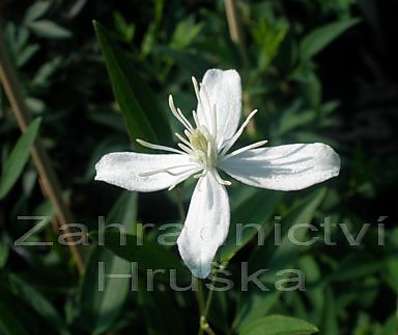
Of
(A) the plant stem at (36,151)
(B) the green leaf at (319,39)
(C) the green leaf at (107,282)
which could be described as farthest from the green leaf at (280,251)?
(B) the green leaf at (319,39)

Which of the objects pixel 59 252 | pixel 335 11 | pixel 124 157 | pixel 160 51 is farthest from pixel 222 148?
pixel 335 11

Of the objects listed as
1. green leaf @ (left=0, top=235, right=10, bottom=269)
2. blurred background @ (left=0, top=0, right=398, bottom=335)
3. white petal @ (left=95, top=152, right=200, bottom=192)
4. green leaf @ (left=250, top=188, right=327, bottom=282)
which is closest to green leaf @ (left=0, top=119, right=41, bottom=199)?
blurred background @ (left=0, top=0, right=398, bottom=335)

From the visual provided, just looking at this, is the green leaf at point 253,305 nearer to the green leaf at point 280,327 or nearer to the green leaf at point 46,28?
the green leaf at point 280,327

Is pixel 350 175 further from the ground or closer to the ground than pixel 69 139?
closer to the ground

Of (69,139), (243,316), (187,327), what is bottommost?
(187,327)

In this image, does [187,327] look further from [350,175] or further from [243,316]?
[350,175]

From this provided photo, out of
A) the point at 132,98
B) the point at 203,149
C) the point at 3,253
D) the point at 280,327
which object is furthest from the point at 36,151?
the point at 280,327

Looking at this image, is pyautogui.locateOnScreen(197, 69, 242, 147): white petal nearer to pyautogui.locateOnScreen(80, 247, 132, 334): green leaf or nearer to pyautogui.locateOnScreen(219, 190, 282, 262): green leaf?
pyautogui.locateOnScreen(219, 190, 282, 262): green leaf
